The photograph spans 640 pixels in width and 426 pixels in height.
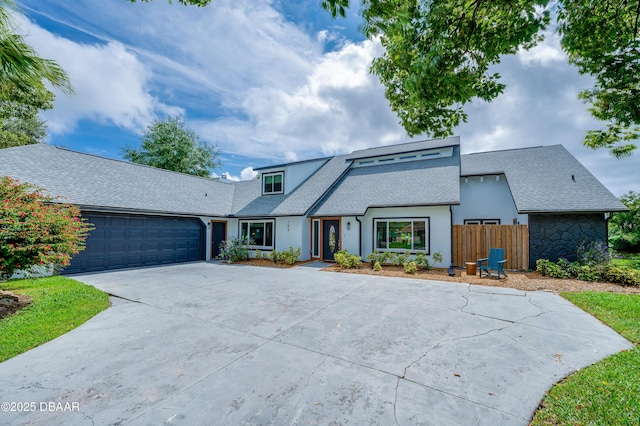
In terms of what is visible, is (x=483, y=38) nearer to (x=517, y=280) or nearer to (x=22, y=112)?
(x=517, y=280)

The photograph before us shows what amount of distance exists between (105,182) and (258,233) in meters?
7.75

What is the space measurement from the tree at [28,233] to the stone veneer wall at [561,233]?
15747 millimetres

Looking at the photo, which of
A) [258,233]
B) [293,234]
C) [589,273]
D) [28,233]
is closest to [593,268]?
[589,273]

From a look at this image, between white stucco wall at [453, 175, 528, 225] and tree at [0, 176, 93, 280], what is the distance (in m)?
15.5

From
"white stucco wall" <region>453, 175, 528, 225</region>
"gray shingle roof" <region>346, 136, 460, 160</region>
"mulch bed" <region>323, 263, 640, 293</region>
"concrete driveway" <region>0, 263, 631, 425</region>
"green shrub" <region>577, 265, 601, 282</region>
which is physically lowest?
"mulch bed" <region>323, 263, 640, 293</region>

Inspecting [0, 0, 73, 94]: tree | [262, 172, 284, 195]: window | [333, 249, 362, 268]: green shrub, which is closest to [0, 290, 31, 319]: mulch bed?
[0, 0, 73, 94]: tree

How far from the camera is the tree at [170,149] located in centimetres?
2747

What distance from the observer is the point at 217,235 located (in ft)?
53.5

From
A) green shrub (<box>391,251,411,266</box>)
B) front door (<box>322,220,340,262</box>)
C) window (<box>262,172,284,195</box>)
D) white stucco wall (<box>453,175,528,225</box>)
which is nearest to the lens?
green shrub (<box>391,251,411,266</box>)

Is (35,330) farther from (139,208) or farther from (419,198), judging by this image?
(419,198)

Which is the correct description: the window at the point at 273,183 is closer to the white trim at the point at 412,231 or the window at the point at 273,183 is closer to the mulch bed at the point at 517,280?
the white trim at the point at 412,231

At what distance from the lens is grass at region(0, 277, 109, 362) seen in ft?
14.4

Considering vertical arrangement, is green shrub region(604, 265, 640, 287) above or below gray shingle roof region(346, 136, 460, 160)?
below

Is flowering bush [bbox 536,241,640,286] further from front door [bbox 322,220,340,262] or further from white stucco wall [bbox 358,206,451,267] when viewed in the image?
front door [bbox 322,220,340,262]
